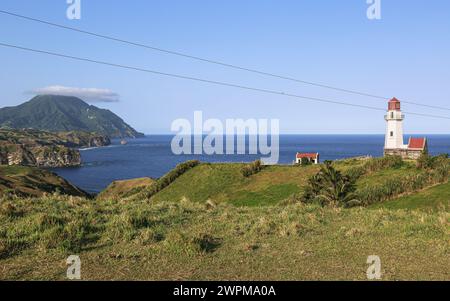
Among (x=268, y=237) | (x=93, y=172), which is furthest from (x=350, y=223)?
(x=93, y=172)

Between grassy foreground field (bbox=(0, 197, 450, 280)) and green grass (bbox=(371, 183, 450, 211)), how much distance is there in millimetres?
15446

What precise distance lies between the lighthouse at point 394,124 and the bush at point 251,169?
27440 millimetres

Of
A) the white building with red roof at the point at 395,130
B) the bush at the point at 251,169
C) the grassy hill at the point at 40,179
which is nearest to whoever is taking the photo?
the bush at the point at 251,169

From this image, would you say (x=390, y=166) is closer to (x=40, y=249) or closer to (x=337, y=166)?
(x=337, y=166)

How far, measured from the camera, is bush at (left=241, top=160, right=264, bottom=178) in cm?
5519

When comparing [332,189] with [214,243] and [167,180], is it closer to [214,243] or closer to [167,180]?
[214,243]

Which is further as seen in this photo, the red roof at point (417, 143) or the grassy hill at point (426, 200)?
the red roof at point (417, 143)

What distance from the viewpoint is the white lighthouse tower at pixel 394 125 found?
223ft

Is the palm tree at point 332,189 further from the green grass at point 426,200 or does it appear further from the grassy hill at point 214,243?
the grassy hill at point 214,243

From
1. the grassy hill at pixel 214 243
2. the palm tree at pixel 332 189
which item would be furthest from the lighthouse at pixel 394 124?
the grassy hill at pixel 214 243

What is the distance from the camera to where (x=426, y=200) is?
31750mm

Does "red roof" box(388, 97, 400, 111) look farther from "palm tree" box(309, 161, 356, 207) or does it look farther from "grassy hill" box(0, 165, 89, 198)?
"grassy hill" box(0, 165, 89, 198)

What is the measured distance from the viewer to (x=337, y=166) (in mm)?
52781

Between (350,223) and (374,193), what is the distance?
21.9 m
